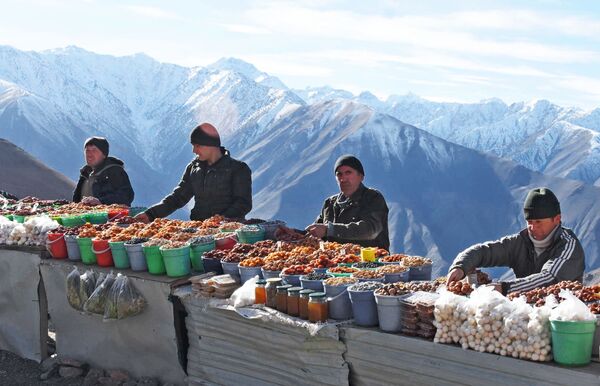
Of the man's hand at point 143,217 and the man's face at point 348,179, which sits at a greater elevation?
the man's face at point 348,179

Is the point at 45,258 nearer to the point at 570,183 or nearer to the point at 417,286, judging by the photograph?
the point at 417,286

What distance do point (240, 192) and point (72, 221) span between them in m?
1.75

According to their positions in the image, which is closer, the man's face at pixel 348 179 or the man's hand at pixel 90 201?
the man's face at pixel 348 179

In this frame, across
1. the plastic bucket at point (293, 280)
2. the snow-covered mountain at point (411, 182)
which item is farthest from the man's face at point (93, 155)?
the snow-covered mountain at point (411, 182)

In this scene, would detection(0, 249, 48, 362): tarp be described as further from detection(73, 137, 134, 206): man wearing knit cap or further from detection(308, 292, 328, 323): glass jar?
detection(308, 292, 328, 323): glass jar

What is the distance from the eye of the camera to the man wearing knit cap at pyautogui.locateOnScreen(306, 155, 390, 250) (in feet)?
20.6

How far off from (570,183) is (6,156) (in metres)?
123

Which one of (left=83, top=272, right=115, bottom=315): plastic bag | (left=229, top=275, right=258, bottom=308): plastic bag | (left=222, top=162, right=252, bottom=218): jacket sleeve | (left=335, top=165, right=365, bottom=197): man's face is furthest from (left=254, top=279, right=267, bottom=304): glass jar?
(left=222, top=162, right=252, bottom=218): jacket sleeve

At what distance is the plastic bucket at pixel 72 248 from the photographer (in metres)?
6.12

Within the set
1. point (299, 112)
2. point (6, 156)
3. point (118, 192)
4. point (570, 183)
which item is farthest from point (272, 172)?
point (118, 192)

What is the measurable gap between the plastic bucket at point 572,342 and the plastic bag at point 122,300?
129 inches

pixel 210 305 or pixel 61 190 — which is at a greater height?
pixel 210 305

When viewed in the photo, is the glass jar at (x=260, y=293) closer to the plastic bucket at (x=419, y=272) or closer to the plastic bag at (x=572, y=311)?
the plastic bucket at (x=419, y=272)

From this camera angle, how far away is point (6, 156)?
54250mm
